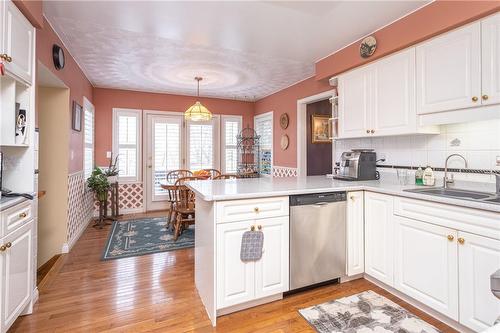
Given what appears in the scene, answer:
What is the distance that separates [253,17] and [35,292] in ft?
9.66

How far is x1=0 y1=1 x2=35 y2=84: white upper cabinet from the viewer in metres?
1.62

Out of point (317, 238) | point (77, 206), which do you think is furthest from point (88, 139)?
point (317, 238)

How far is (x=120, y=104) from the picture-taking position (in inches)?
199

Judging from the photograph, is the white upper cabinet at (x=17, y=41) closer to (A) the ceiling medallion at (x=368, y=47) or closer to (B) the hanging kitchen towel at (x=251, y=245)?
(B) the hanging kitchen towel at (x=251, y=245)

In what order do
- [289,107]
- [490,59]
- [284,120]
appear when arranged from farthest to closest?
[284,120] → [289,107] → [490,59]

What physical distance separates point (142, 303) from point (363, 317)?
1.68 metres

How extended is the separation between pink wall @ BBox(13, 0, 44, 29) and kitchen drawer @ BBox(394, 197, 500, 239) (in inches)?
119

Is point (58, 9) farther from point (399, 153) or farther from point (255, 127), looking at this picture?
point (255, 127)

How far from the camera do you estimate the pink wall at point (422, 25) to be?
1879 millimetres

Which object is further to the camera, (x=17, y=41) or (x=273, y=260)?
(x=273, y=260)

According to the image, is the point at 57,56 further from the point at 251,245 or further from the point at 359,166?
the point at 359,166

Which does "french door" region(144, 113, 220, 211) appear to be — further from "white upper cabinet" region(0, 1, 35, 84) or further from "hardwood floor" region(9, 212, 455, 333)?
"white upper cabinet" region(0, 1, 35, 84)

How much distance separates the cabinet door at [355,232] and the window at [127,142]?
14.0ft

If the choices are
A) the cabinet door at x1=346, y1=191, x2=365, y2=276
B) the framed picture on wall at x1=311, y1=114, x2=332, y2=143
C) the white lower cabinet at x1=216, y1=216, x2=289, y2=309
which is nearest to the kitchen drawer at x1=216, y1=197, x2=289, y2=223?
the white lower cabinet at x1=216, y1=216, x2=289, y2=309
